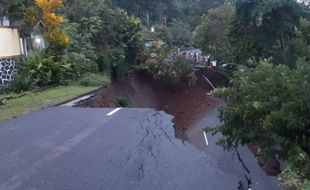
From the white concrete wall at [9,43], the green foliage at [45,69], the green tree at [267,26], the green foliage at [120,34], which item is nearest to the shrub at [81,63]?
the green foliage at [45,69]

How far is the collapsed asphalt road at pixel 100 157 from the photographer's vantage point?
24.6 feet

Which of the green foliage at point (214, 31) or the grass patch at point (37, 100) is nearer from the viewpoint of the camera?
the grass patch at point (37, 100)

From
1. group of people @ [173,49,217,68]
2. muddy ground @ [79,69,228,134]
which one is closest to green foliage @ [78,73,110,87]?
muddy ground @ [79,69,228,134]

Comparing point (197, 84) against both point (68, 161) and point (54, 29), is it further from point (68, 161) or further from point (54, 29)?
point (68, 161)

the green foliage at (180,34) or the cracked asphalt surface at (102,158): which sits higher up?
the green foliage at (180,34)

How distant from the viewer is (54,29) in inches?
991

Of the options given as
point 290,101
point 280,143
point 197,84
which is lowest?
point 197,84

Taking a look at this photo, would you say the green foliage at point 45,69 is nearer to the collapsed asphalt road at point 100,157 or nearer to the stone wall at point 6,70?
the stone wall at point 6,70

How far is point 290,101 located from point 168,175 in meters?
2.46

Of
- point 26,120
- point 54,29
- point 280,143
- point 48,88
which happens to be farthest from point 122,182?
point 54,29

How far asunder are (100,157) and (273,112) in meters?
3.74

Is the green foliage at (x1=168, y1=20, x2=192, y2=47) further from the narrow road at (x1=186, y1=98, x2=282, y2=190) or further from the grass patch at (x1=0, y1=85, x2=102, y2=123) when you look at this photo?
the narrow road at (x1=186, y1=98, x2=282, y2=190)

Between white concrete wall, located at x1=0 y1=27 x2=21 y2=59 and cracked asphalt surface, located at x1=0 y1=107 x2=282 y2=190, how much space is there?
9342 mm

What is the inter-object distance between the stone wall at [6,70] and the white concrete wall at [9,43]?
30cm
